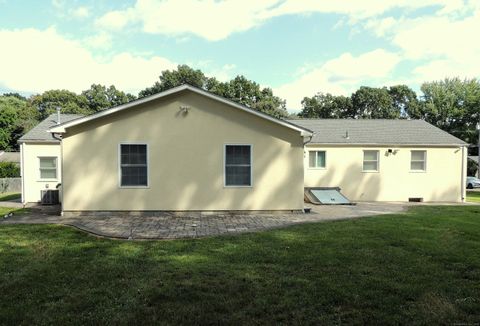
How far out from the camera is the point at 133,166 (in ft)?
40.3

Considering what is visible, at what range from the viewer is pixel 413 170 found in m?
19.6

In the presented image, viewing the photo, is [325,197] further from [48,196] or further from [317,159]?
[48,196]

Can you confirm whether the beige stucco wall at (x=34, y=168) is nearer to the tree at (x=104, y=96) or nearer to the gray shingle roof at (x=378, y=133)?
the gray shingle roof at (x=378, y=133)

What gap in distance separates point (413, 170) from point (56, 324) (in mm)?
19506

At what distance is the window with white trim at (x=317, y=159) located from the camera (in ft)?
64.2

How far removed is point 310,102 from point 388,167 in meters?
35.8

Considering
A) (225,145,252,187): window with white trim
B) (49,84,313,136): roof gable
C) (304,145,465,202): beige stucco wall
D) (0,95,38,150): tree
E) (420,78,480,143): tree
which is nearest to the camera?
(49,84,313,136): roof gable

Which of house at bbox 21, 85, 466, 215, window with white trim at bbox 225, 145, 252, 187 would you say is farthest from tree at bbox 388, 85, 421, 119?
window with white trim at bbox 225, 145, 252, 187

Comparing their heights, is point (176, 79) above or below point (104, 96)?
above

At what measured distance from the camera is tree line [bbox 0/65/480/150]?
1768 inches

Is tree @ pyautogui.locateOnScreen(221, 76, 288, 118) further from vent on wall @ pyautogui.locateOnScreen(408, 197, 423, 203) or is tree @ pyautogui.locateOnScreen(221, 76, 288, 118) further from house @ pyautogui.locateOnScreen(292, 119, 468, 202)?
vent on wall @ pyautogui.locateOnScreen(408, 197, 423, 203)

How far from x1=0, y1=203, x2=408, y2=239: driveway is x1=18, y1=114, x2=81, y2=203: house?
158 inches

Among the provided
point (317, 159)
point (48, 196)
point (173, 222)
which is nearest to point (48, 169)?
point (48, 196)

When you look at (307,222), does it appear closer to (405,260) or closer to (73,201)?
(405,260)
